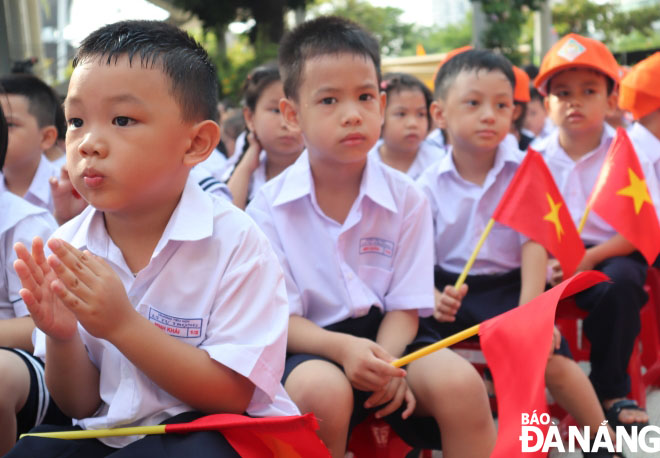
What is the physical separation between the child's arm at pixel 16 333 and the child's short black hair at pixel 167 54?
0.68m

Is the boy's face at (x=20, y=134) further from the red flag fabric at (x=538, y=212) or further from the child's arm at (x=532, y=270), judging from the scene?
the child's arm at (x=532, y=270)

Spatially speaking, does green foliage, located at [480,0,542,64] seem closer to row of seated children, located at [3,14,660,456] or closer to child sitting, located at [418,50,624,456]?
child sitting, located at [418,50,624,456]

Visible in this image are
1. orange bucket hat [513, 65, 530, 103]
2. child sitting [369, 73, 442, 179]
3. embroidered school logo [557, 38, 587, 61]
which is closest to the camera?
embroidered school logo [557, 38, 587, 61]

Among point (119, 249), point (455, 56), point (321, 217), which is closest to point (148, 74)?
point (119, 249)

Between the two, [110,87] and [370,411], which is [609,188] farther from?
[110,87]

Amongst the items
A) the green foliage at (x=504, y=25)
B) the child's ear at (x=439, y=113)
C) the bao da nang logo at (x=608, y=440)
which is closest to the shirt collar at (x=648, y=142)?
the child's ear at (x=439, y=113)

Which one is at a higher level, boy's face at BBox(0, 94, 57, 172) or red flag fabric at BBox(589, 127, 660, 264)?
boy's face at BBox(0, 94, 57, 172)

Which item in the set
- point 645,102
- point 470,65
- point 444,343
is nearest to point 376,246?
point 444,343

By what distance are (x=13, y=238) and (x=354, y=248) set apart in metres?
0.86

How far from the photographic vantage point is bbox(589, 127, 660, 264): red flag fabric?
241 centimetres

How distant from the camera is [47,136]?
2756 mm

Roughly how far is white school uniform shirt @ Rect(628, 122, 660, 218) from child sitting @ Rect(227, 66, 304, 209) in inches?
52.2

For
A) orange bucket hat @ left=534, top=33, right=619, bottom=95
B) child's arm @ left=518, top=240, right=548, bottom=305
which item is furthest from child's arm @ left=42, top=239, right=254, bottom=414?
orange bucket hat @ left=534, top=33, right=619, bottom=95

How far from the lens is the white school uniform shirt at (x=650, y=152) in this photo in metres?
2.79
